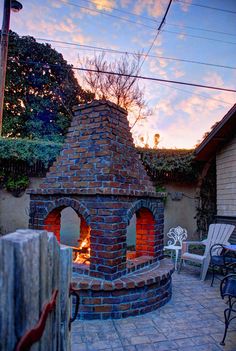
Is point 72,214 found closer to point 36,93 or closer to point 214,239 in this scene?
point 214,239

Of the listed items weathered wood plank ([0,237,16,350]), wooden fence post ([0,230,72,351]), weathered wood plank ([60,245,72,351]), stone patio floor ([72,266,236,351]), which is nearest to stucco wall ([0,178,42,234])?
stone patio floor ([72,266,236,351])

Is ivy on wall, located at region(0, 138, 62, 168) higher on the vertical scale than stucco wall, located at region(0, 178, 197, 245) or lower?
higher

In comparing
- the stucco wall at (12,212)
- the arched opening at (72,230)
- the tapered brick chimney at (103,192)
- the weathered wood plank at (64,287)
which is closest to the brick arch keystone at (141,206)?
the tapered brick chimney at (103,192)

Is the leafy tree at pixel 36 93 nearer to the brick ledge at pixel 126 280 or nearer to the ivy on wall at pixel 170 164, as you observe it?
the ivy on wall at pixel 170 164

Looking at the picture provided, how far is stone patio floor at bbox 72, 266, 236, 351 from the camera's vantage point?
2215 mm

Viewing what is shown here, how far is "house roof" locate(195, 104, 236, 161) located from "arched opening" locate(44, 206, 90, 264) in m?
3.50

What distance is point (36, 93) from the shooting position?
1106 cm

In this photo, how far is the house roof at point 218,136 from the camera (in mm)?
5166

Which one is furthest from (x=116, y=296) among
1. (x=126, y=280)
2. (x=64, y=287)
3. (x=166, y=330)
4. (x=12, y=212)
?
(x=12, y=212)

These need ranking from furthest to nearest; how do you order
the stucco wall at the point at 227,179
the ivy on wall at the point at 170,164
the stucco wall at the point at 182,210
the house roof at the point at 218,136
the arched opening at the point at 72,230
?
the stucco wall at the point at 182,210
the ivy on wall at the point at 170,164
the stucco wall at the point at 227,179
the house roof at the point at 218,136
the arched opening at the point at 72,230

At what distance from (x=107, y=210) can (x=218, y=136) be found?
4.03m

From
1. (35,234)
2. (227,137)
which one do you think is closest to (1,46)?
(227,137)

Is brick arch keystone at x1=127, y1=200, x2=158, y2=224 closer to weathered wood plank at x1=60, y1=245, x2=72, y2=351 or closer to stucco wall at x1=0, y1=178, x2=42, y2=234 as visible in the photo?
weathered wood plank at x1=60, y1=245, x2=72, y2=351

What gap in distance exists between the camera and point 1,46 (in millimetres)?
6809
